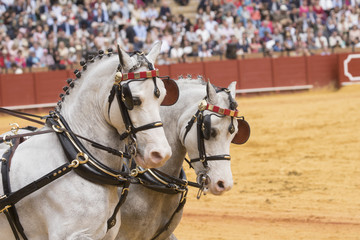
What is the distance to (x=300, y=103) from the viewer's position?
17672mm

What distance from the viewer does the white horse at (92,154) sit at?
12.7ft

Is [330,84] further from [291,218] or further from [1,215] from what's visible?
[1,215]

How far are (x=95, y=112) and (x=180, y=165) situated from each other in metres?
1.45

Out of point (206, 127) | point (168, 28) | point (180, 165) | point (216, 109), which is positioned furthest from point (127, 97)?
point (168, 28)

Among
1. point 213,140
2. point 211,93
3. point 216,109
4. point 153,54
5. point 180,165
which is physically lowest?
point 180,165

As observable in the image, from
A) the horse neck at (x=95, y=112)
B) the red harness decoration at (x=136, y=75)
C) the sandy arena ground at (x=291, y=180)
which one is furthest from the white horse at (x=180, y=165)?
the sandy arena ground at (x=291, y=180)

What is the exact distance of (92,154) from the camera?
409cm

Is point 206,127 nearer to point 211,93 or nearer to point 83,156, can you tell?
point 211,93

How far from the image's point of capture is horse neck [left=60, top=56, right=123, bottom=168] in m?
4.09

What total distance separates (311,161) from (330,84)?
952cm

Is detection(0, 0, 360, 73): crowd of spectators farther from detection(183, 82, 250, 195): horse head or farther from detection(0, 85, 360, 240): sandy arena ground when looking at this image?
detection(183, 82, 250, 195): horse head

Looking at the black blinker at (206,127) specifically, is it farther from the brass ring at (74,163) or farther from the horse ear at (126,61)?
the brass ring at (74,163)

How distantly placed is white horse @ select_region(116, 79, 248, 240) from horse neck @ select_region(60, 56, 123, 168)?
101cm

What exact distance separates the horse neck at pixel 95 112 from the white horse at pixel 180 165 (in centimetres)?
101
